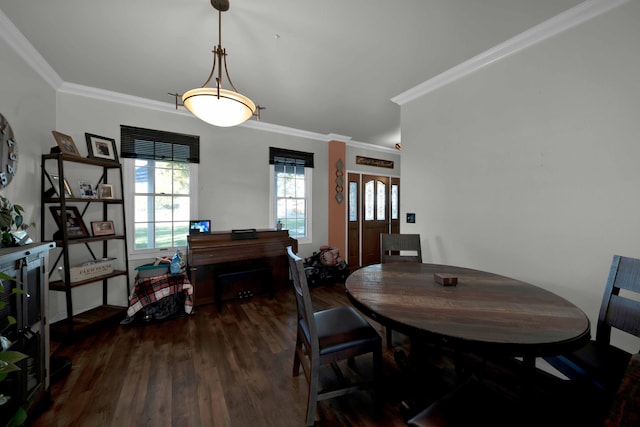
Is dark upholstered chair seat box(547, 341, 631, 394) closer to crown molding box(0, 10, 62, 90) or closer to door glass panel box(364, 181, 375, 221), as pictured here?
door glass panel box(364, 181, 375, 221)

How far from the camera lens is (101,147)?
2801mm

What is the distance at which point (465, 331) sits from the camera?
103 cm

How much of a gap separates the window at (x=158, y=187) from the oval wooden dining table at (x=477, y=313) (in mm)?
2786

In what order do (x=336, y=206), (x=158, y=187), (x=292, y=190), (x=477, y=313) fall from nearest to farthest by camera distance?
(x=477, y=313)
(x=158, y=187)
(x=292, y=190)
(x=336, y=206)

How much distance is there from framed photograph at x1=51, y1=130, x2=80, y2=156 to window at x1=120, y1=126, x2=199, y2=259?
0.47 meters

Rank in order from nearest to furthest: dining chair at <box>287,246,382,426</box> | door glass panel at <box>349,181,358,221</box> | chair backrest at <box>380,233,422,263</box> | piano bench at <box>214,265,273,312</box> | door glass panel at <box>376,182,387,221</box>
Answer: dining chair at <box>287,246,382,426</box> → chair backrest at <box>380,233,422,263</box> → piano bench at <box>214,265,273,312</box> → door glass panel at <box>349,181,358,221</box> → door glass panel at <box>376,182,387,221</box>

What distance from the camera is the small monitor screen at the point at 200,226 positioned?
323 centimetres

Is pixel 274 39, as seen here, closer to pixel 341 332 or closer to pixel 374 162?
pixel 341 332

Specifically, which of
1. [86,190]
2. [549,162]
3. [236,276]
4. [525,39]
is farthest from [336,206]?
[86,190]

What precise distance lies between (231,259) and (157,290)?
837mm

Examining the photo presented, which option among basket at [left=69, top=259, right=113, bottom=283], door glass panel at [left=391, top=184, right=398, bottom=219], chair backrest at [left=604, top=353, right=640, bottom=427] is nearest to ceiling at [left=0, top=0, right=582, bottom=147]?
basket at [left=69, top=259, right=113, bottom=283]

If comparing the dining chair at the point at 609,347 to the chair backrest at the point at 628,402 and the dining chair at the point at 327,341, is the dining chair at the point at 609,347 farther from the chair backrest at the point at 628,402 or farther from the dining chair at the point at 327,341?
the chair backrest at the point at 628,402

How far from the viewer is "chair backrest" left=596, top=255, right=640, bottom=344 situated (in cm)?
129

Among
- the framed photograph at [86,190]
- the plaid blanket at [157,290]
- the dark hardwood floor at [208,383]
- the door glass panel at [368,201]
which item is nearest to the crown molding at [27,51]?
the framed photograph at [86,190]
